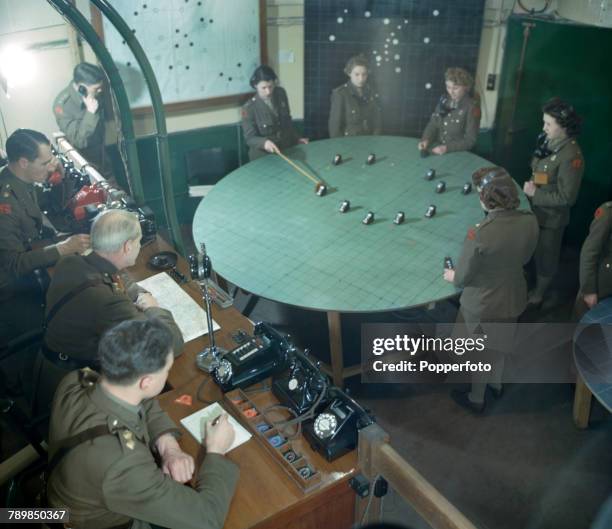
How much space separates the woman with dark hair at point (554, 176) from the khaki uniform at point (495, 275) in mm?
954

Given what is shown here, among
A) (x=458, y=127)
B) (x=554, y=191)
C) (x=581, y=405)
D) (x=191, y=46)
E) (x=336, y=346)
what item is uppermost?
(x=191, y=46)

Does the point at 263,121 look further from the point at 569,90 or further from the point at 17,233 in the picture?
the point at 569,90

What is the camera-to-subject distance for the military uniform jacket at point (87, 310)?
2.51 metres

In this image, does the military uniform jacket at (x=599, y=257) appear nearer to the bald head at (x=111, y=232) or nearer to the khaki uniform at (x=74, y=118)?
the bald head at (x=111, y=232)

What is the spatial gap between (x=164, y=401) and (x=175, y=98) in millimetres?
3531

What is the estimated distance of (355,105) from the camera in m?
4.98

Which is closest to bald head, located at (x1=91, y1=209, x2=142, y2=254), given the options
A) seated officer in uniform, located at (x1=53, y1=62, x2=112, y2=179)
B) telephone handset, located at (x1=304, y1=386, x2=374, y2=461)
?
telephone handset, located at (x1=304, y1=386, x2=374, y2=461)

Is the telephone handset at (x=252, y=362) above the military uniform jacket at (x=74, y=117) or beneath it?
beneath

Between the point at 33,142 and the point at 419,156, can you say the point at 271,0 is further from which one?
the point at 33,142

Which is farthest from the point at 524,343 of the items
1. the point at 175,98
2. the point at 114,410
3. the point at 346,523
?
the point at 175,98

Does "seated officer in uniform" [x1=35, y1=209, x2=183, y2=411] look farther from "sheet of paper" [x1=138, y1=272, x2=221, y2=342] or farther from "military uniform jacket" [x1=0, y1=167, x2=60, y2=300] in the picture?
"military uniform jacket" [x1=0, y1=167, x2=60, y2=300]

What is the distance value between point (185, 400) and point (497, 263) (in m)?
1.67

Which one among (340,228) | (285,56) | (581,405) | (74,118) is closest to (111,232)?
(340,228)

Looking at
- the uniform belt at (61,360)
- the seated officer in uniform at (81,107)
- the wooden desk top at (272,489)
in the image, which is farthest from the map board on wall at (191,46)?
the wooden desk top at (272,489)
